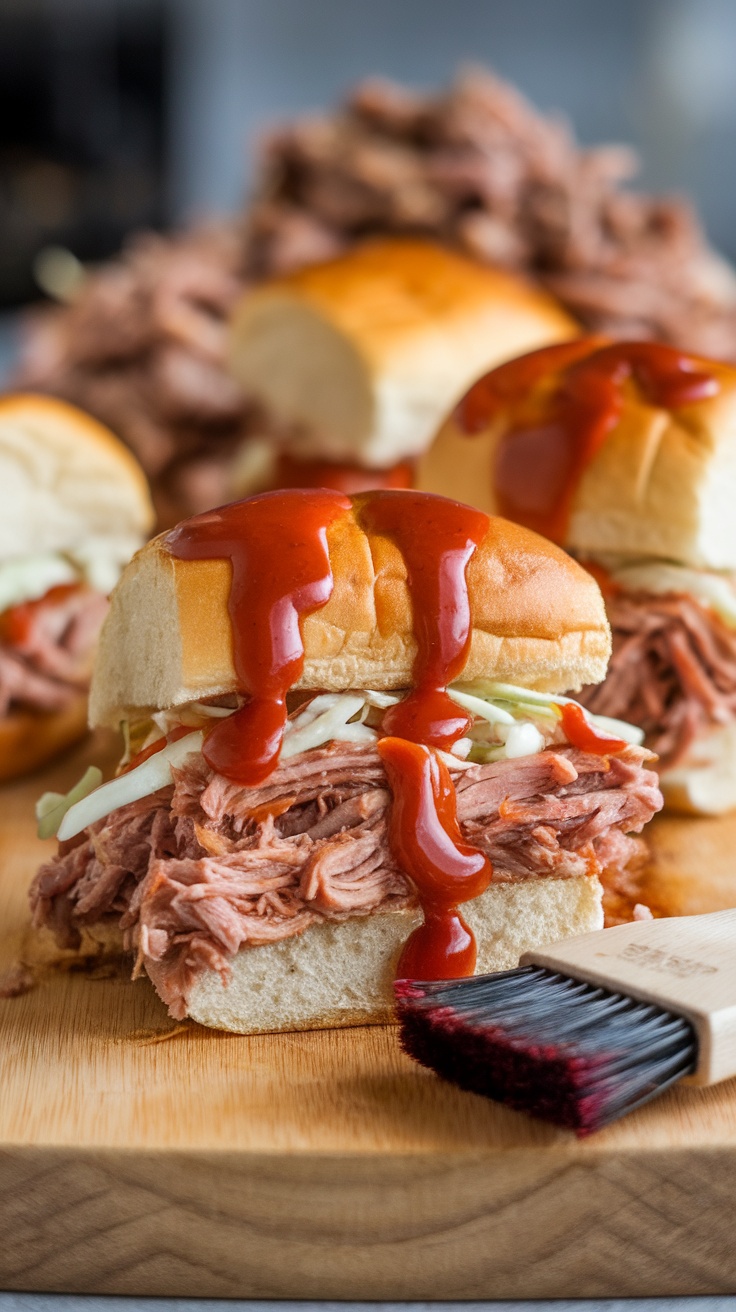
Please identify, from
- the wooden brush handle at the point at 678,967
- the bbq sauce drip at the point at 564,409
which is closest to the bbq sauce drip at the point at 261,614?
the wooden brush handle at the point at 678,967

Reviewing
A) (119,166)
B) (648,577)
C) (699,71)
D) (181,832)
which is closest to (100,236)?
(119,166)

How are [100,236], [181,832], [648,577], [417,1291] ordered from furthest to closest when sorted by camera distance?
[100,236] → [648,577] → [181,832] → [417,1291]

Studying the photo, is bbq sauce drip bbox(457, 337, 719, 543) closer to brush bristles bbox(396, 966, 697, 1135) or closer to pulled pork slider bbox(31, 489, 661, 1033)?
pulled pork slider bbox(31, 489, 661, 1033)

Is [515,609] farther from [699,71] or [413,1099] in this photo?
[699,71]

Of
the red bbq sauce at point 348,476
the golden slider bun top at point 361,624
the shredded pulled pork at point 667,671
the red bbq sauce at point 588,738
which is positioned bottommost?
the red bbq sauce at point 348,476

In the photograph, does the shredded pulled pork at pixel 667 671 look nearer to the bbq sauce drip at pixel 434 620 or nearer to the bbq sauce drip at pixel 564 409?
the bbq sauce drip at pixel 564 409

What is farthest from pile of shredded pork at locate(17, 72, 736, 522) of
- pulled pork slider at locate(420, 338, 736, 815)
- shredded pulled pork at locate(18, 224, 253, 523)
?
pulled pork slider at locate(420, 338, 736, 815)

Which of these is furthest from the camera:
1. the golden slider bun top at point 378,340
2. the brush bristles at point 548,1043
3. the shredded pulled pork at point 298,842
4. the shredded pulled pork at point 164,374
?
the shredded pulled pork at point 164,374
